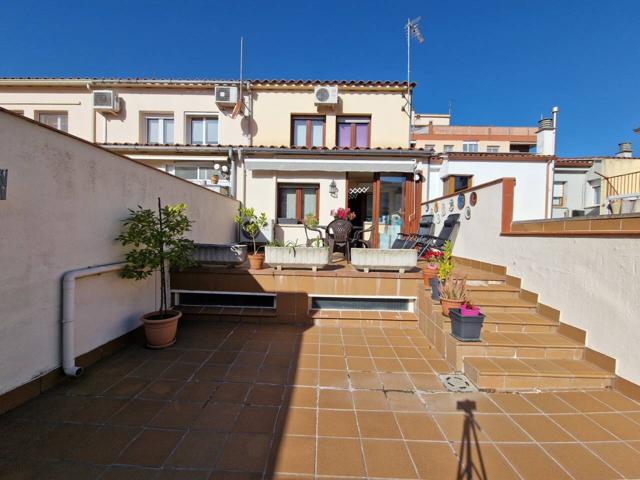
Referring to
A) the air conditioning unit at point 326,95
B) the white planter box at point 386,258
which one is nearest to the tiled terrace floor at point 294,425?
the white planter box at point 386,258

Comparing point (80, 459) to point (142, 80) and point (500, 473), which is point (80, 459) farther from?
point (142, 80)

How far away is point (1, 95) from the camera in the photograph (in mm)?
12078

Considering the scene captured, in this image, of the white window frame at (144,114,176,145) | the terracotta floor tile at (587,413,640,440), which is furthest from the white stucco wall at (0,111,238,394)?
the white window frame at (144,114,176,145)

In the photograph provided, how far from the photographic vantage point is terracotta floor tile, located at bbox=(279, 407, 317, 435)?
281cm

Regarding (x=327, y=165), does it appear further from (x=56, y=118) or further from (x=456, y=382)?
(x=56, y=118)

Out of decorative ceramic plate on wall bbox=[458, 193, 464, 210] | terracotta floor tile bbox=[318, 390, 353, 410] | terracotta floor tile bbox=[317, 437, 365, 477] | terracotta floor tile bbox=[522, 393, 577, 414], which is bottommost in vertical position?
terracotta floor tile bbox=[317, 437, 365, 477]

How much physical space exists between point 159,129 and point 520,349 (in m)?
14.5

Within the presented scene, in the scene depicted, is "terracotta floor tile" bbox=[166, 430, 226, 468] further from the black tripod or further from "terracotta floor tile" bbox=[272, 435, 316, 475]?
the black tripod

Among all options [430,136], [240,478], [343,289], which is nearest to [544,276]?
[343,289]

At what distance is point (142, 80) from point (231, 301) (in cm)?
1136

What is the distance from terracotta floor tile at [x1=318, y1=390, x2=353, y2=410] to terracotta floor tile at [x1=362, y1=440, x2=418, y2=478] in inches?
21.9

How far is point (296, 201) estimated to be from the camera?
10719 millimetres

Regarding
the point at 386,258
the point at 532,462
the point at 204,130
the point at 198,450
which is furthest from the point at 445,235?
the point at 204,130

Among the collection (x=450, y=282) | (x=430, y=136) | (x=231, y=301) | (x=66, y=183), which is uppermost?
(x=430, y=136)
